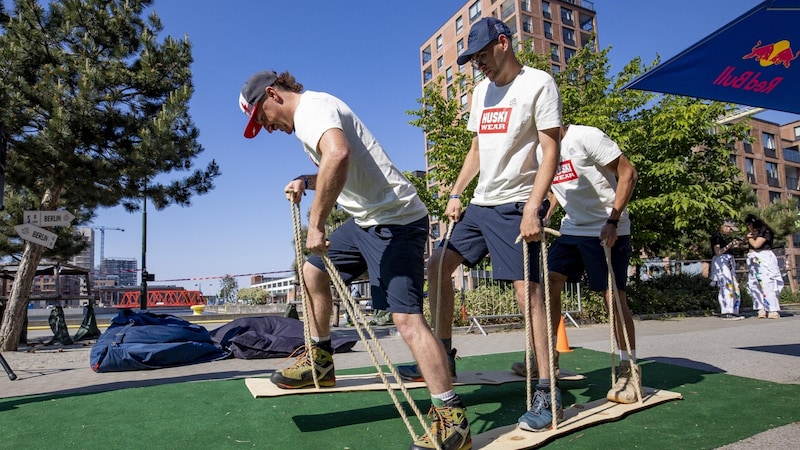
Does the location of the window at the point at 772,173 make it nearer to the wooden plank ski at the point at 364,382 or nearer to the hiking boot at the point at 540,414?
the wooden plank ski at the point at 364,382

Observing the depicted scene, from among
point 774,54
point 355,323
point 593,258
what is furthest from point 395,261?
point 774,54

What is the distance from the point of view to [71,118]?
9453 millimetres

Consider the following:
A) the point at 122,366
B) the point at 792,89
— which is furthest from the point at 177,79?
the point at 792,89

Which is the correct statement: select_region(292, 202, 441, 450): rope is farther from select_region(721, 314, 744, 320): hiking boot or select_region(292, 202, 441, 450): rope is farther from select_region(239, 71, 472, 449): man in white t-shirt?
select_region(721, 314, 744, 320): hiking boot

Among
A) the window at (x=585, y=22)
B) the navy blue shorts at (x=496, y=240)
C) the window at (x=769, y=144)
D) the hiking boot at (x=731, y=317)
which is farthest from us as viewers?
the window at (x=585, y=22)

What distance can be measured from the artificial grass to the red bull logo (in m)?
2.61

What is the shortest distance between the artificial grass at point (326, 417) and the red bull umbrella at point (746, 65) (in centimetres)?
239

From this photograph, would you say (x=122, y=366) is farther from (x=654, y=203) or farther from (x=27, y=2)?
(x=654, y=203)

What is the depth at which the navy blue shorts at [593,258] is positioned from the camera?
A: 13.0 ft

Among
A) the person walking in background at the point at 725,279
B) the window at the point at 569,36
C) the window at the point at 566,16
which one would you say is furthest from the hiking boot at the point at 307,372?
the window at the point at 566,16

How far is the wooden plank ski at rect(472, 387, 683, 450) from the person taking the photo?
103 inches

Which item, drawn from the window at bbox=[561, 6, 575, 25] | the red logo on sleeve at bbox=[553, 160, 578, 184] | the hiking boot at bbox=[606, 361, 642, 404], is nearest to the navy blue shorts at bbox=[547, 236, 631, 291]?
the red logo on sleeve at bbox=[553, 160, 578, 184]

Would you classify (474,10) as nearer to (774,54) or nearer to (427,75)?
(427,75)

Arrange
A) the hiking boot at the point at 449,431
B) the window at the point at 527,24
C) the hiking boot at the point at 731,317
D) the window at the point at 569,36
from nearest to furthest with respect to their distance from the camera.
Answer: the hiking boot at the point at 449,431 < the hiking boot at the point at 731,317 < the window at the point at 527,24 < the window at the point at 569,36
